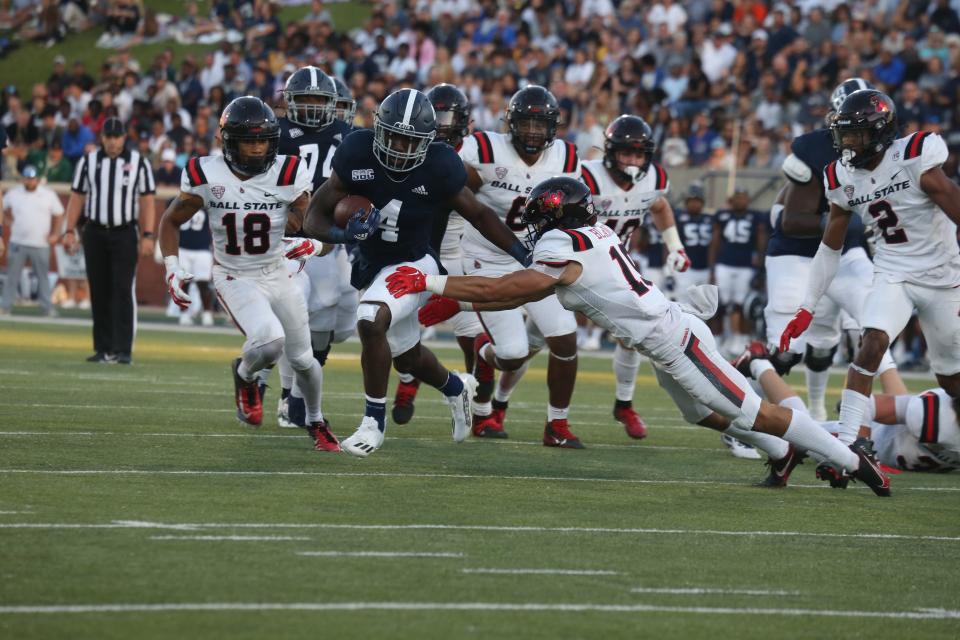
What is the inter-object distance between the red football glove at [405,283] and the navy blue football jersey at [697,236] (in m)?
10.6

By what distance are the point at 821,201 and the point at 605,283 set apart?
2.92 meters

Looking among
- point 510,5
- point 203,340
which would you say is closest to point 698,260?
point 203,340

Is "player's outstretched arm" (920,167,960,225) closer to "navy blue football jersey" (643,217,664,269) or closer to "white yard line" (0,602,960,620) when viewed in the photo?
"white yard line" (0,602,960,620)

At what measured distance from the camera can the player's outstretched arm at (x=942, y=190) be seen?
681 cm

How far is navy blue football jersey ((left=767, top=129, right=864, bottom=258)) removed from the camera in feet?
27.3

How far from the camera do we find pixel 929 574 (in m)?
4.76

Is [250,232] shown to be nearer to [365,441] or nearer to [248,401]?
[248,401]

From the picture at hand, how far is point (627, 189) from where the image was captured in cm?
836

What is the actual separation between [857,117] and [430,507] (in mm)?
2922

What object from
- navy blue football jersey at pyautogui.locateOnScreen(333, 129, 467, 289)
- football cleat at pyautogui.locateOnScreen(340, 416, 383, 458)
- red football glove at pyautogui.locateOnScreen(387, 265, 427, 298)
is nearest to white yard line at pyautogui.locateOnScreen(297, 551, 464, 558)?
red football glove at pyautogui.locateOnScreen(387, 265, 427, 298)

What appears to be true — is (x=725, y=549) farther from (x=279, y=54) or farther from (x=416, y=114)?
(x=279, y=54)

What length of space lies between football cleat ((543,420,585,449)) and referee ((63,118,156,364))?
5.20m

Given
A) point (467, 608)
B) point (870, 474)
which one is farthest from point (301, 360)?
point (467, 608)

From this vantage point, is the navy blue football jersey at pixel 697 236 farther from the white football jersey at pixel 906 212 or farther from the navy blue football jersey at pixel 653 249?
the white football jersey at pixel 906 212
